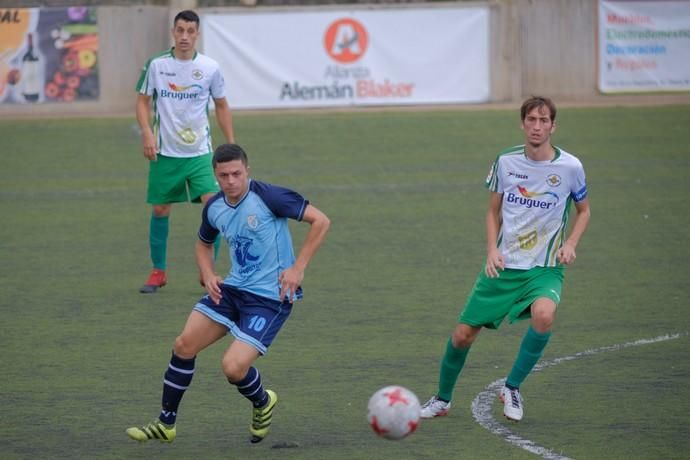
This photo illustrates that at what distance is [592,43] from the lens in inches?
833

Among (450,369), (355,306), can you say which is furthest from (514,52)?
(450,369)

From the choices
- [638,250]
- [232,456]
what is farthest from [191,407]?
[638,250]

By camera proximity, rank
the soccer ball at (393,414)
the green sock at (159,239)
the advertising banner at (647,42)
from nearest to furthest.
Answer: the soccer ball at (393,414)
the green sock at (159,239)
the advertising banner at (647,42)

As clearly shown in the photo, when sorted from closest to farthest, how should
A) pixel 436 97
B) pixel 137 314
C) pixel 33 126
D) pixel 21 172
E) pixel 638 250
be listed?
pixel 137 314 < pixel 638 250 < pixel 21 172 < pixel 33 126 < pixel 436 97

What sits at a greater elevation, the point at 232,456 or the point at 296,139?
the point at 232,456

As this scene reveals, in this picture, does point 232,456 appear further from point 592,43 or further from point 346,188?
point 592,43

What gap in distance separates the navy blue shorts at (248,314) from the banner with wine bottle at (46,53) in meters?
14.6

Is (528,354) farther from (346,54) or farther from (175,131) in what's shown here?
(346,54)

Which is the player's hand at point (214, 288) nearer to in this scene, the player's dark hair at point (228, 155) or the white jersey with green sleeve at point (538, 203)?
the player's dark hair at point (228, 155)

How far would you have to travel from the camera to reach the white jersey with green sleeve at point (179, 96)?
10.2 meters

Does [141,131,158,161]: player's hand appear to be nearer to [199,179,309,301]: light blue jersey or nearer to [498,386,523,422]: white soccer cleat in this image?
[199,179,309,301]: light blue jersey

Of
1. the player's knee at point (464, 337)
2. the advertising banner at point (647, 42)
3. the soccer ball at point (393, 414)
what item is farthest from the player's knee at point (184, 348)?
the advertising banner at point (647, 42)

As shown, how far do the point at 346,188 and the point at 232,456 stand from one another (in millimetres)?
8949

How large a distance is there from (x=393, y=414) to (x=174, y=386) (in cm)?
116
